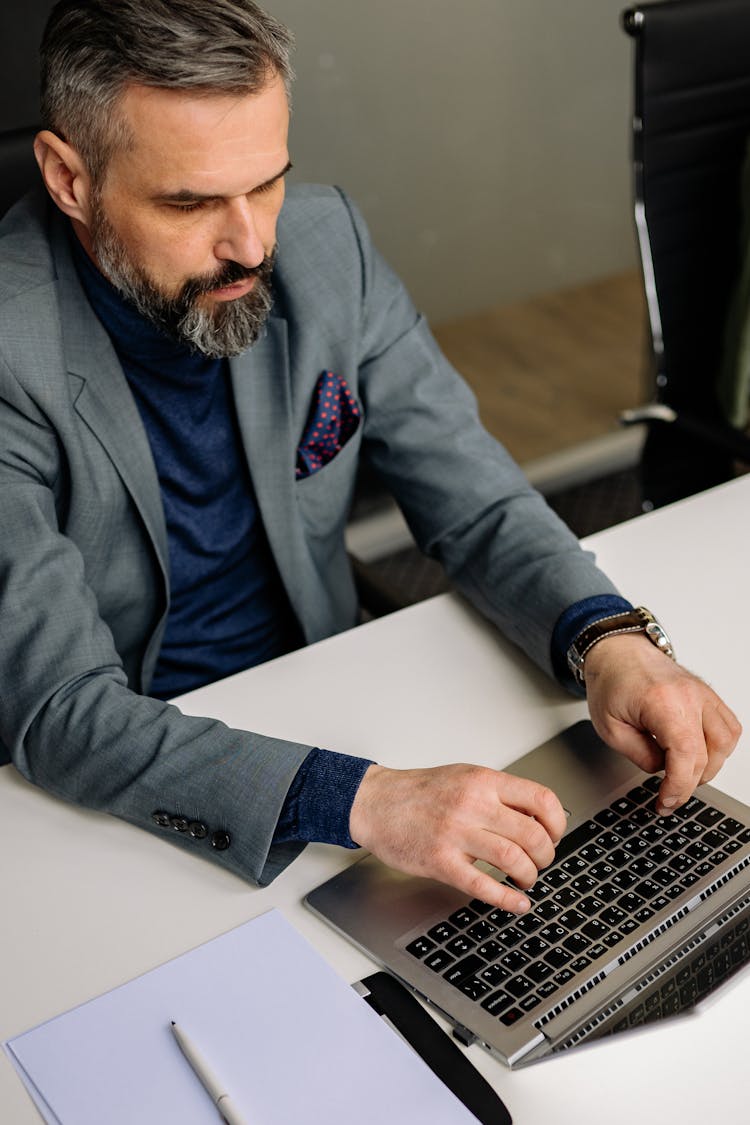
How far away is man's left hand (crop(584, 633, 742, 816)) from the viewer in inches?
38.4

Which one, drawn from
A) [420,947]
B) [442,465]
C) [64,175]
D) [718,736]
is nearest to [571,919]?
[420,947]

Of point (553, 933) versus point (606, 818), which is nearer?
point (553, 933)

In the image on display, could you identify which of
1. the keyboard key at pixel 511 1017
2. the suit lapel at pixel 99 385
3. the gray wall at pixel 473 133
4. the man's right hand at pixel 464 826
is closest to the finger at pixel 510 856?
the man's right hand at pixel 464 826

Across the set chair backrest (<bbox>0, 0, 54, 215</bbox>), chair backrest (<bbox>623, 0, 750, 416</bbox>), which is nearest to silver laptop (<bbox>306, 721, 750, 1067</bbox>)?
chair backrest (<bbox>623, 0, 750, 416</bbox>)

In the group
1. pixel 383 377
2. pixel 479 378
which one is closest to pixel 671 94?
pixel 383 377

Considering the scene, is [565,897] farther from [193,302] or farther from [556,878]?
[193,302]

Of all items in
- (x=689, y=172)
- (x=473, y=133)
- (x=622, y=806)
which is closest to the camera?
(x=622, y=806)

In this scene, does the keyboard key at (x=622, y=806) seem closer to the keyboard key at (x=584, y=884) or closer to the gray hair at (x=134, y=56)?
the keyboard key at (x=584, y=884)

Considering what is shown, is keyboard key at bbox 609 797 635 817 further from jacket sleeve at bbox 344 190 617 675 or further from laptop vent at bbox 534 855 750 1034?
jacket sleeve at bbox 344 190 617 675

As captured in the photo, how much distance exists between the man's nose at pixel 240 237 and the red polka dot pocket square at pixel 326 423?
215mm

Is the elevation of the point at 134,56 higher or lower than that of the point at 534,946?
higher

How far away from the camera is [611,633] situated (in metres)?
1.12

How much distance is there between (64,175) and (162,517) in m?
0.36

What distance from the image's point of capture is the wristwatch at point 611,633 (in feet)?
3.67
